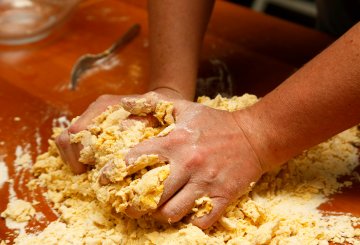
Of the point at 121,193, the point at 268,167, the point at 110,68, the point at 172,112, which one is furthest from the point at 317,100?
the point at 110,68

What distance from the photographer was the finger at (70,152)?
903mm

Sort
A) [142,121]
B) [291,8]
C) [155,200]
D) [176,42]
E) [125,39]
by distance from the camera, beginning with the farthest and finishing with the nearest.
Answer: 1. [291,8]
2. [125,39]
3. [176,42]
4. [142,121]
5. [155,200]

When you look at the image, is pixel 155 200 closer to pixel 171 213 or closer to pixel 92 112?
pixel 171 213

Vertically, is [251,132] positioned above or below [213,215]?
above

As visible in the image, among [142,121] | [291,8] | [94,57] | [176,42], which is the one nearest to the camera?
[142,121]

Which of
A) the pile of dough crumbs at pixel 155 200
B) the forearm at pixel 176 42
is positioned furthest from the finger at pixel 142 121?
the forearm at pixel 176 42

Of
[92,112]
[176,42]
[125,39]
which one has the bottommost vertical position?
[92,112]

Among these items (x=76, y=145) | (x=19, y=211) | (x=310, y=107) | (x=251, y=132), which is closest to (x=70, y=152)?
(x=76, y=145)

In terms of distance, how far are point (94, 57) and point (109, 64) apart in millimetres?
49

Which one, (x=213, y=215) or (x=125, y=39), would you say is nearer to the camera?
(x=213, y=215)

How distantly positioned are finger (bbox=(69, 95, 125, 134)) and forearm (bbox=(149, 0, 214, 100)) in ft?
0.50

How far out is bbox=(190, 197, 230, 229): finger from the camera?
0.77 meters

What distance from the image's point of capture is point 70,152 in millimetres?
910

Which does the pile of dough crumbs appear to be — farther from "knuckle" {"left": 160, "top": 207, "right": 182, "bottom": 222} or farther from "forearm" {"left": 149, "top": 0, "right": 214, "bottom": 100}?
"forearm" {"left": 149, "top": 0, "right": 214, "bottom": 100}
